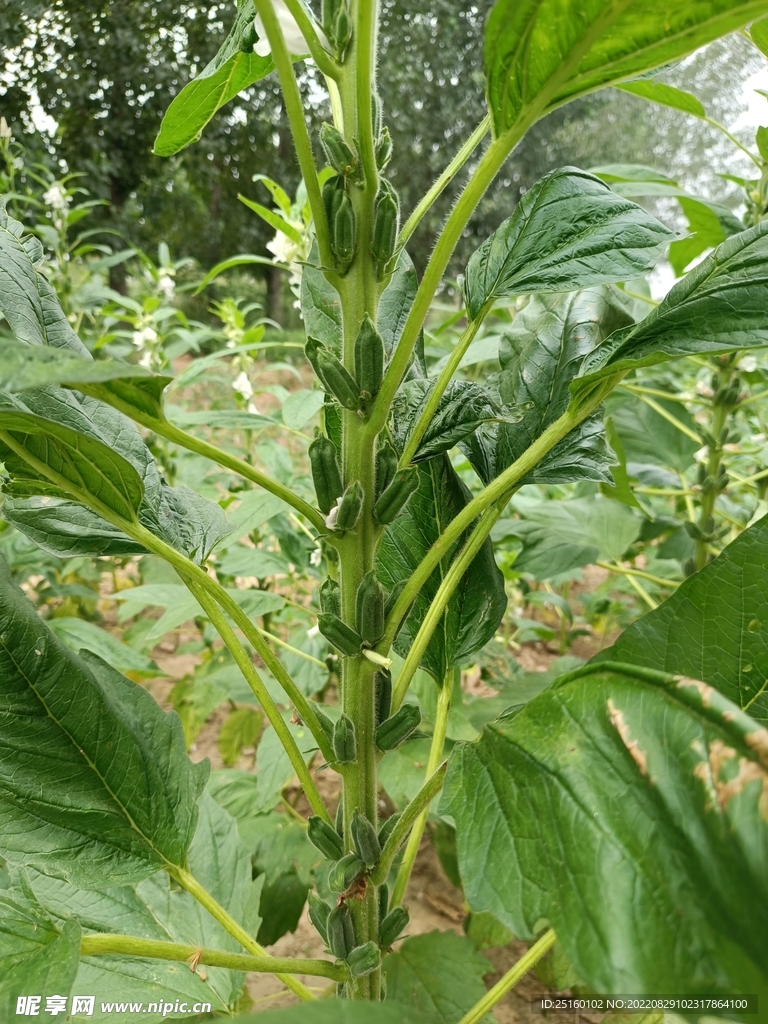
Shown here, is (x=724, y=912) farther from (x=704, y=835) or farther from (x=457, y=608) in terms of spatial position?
(x=457, y=608)

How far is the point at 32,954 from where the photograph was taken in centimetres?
35

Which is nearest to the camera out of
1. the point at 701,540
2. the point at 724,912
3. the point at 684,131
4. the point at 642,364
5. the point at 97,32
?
the point at 724,912

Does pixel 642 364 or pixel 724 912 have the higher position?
pixel 642 364

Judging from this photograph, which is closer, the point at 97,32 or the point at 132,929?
the point at 132,929

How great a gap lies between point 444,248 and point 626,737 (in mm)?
254

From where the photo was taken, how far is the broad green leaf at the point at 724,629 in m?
0.36

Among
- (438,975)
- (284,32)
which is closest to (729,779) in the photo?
(284,32)

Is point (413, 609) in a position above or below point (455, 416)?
below

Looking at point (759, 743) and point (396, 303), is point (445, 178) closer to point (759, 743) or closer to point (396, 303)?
point (396, 303)

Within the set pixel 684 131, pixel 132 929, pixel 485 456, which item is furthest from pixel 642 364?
pixel 684 131

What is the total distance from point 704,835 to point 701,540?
0.73 m

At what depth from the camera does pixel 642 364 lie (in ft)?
1.14

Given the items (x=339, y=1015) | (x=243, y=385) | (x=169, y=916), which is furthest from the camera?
(x=243, y=385)

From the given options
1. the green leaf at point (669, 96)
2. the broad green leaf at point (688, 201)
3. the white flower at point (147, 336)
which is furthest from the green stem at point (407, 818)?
the white flower at point (147, 336)
